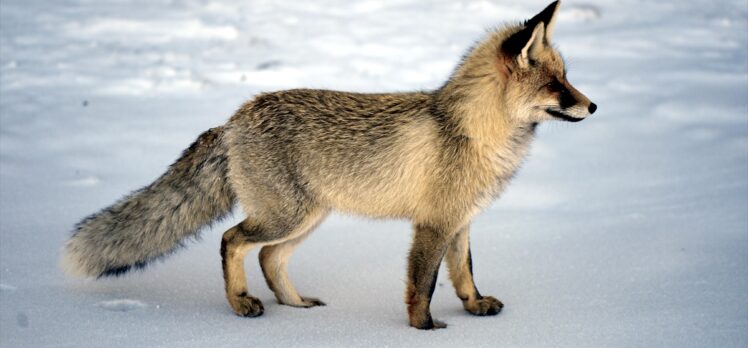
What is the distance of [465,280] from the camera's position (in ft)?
14.4

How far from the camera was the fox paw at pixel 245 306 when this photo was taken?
4.26m

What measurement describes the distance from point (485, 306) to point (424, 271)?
0.50 metres

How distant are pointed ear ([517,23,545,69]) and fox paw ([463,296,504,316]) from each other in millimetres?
1269

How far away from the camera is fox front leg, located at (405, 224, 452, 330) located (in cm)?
407

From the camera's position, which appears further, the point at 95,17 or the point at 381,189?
the point at 95,17

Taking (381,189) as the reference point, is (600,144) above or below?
below

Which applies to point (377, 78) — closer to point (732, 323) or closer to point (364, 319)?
point (364, 319)

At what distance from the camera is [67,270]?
435 centimetres

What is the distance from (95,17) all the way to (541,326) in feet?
23.5

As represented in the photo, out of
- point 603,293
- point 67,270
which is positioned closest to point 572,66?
point 603,293

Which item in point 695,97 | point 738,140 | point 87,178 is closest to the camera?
point 87,178

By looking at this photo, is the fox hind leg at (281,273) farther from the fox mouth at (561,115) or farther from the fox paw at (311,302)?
the fox mouth at (561,115)

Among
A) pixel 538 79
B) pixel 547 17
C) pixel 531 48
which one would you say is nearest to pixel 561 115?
pixel 538 79

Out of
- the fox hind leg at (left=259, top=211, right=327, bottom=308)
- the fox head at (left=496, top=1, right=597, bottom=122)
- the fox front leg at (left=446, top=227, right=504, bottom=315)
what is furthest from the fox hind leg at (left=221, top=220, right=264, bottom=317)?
the fox head at (left=496, top=1, right=597, bottom=122)
